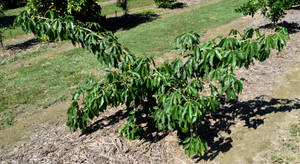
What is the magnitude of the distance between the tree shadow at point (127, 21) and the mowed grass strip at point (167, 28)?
1.15 m

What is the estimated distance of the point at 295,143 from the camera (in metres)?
5.16

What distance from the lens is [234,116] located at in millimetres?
6242

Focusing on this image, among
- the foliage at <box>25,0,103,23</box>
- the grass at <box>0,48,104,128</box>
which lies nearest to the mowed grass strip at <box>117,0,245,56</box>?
the foliage at <box>25,0,103,23</box>

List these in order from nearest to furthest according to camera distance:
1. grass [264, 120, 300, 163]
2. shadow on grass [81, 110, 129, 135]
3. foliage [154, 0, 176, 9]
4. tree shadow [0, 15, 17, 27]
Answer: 1. grass [264, 120, 300, 163]
2. shadow on grass [81, 110, 129, 135]
3. tree shadow [0, 15, 17, 27]
4. foliage [154, 0, 176, 9]

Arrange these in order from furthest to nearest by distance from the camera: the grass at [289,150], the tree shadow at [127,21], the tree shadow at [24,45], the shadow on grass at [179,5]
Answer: the shadow on grass at [179,5] → the tree shadow at [127,21] → the tree shadow at [24,45] → the grass at [289,150]

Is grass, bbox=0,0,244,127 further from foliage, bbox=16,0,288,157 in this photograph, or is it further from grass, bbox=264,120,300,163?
grass, bbox=264,120,300,163

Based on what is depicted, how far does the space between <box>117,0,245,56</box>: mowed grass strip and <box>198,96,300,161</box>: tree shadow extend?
243 inches

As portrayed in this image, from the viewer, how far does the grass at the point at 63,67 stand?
8734 mm

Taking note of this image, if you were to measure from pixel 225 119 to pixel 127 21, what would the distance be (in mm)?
16612

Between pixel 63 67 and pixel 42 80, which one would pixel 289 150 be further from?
pixel 63 67

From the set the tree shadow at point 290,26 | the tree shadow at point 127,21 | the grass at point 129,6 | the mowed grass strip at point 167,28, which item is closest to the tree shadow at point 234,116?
the mowed grass strip at point 167,28

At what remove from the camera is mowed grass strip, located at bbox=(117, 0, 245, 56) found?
13484 millimetres

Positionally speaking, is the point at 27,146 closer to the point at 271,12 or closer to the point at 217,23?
the point at 271,12

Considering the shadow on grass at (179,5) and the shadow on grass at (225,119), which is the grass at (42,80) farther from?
the shadow on grass at (179,5)
